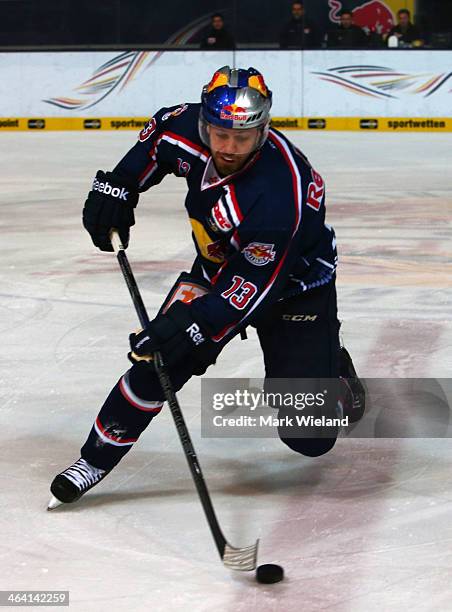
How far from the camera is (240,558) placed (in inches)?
104

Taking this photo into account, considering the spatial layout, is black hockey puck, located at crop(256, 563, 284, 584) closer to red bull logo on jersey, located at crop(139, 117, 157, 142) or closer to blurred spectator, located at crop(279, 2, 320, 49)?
red bull logo on jersey, located at crop(139, 117, 157, 142)

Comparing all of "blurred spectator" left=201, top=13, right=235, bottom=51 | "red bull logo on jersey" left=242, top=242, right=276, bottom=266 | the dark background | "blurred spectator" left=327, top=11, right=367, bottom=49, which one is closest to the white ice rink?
"red bull logo on jersey" left=242, top=242, right=276, bottom=266

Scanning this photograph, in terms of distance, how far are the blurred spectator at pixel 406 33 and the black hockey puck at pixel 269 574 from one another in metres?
9.69

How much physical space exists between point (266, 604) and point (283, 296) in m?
0.95

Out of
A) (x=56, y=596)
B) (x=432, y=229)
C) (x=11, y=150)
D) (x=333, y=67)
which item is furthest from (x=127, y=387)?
(x=333, y=67)

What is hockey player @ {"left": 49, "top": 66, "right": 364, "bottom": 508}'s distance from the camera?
2.84 m

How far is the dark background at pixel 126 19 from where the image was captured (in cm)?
1201

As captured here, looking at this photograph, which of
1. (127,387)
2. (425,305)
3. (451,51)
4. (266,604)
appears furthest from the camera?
(451,51)

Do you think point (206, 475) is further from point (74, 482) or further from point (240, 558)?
point (240, 558)

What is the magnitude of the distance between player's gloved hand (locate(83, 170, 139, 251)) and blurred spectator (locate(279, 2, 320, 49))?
8.86 m

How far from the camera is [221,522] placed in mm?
2980

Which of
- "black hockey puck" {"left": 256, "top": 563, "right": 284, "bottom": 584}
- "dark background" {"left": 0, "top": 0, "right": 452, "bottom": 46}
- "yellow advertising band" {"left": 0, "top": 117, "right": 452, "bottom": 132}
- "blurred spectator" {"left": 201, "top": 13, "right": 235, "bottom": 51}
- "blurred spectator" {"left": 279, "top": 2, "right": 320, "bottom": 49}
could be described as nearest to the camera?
"black hockey puck" {"left": 256, "top": 563, "right": 284, "bottom": 584}

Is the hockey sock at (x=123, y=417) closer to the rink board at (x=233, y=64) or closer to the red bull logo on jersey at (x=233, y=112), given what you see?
the red bull logo on jersey at (x=233, y=112)

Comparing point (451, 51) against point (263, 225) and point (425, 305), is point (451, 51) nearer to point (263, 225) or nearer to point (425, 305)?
point (425, 305)
